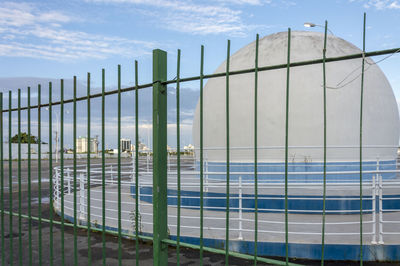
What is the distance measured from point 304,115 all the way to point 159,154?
9657 mm

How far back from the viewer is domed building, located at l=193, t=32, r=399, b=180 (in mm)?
11539

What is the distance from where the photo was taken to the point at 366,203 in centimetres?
859

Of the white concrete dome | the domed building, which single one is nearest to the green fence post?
the domed building

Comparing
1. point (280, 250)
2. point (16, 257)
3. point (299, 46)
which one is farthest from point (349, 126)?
point (16, 257)

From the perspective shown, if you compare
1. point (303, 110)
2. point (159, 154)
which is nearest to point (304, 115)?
point (303, 110)

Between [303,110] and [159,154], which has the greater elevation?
[303,110]

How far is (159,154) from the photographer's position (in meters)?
2.70

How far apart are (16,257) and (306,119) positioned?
9.09 metres

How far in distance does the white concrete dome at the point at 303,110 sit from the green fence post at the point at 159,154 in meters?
8.27

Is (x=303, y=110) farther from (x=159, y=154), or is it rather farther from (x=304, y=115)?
(x=159, y=154)

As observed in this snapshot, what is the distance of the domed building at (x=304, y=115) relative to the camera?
11.5 m

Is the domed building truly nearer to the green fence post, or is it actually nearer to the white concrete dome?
the white concrete dome

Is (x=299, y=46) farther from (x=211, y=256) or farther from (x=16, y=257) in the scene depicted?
(x=16, y=257)

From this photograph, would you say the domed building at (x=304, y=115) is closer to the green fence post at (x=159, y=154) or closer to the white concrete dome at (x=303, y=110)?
the white concrete dome at (x=303, y=110)
